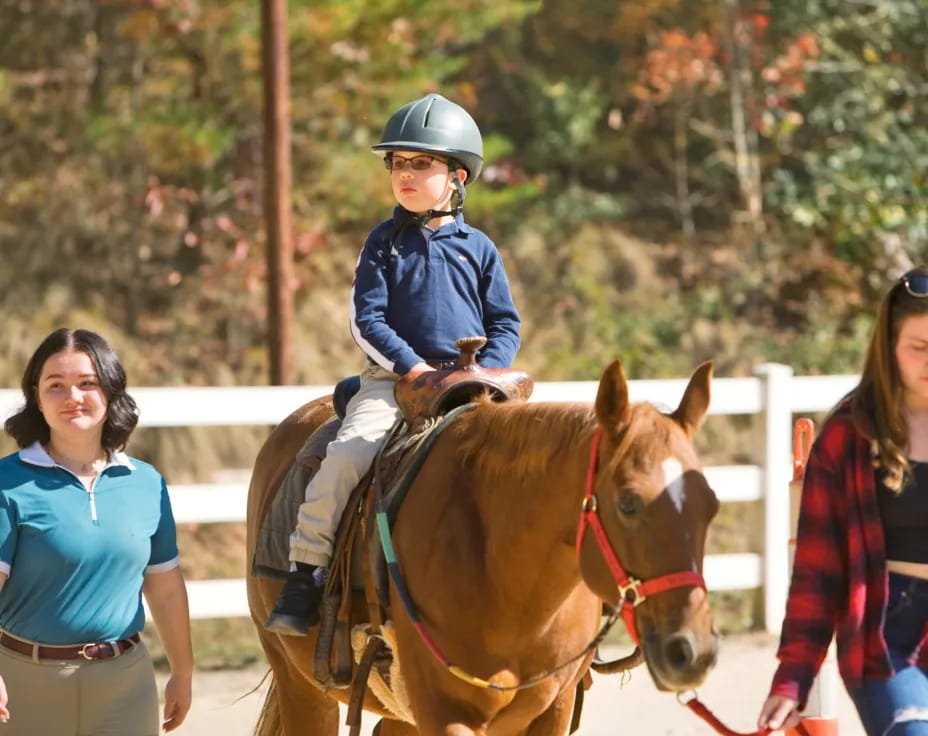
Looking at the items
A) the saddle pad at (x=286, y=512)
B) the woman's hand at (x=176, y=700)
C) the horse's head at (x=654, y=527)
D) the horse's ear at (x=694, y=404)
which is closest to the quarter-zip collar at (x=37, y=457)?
the woman's hand at (x=176, y=700)

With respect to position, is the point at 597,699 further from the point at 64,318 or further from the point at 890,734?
the point at 64,318

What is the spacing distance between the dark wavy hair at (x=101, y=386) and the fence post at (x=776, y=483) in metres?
5.79

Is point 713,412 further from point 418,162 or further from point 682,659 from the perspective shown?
point 682,659

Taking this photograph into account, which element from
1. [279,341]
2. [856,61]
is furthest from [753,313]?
[279,341]

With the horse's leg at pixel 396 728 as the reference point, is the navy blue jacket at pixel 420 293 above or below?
above

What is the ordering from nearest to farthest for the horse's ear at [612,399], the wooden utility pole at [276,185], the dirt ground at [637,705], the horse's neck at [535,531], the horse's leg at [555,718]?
the horse's ear at [612,399]
the horse's neck at [535,531]
the horse's leg at [555,718]
the dirt ground at [637,705]
the wooden utility pole at [276,185]

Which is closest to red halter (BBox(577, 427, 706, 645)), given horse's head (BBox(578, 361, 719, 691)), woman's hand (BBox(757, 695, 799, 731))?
horse's head (BBox(578, 361, 719, 691))

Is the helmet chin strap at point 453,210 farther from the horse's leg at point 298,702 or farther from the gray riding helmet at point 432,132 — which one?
the horse's leg at point 298,702

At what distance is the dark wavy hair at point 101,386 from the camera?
4105 millimetres

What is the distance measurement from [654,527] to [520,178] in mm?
13303

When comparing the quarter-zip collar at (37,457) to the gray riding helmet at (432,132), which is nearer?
the quarter-zip collar at (37,457)

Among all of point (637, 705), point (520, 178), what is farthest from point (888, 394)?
point (520, 178)

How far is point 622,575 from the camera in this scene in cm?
348

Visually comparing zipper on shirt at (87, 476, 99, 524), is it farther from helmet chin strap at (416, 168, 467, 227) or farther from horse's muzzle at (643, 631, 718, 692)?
horse's muzzle at (643, 631, 718, 692)
